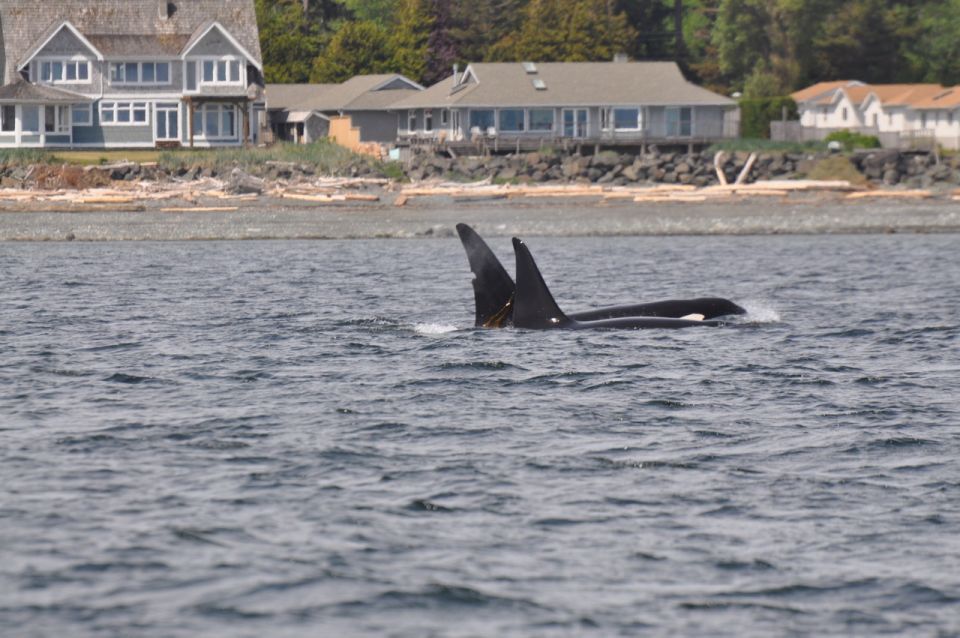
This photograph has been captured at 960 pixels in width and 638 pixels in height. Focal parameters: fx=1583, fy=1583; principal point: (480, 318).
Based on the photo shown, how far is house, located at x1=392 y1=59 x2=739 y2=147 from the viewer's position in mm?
88750

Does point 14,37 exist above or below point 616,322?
above

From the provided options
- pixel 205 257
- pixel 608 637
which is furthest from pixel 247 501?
pixel 205 257

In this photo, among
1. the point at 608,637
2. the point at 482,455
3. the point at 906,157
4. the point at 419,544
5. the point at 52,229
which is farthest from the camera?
the point at 906,157

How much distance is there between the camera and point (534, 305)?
22469mm

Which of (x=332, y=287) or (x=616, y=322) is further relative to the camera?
(x=332, y=287)

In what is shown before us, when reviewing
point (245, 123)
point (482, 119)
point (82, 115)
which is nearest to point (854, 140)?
point (482, 119)

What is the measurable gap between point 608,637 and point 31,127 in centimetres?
7944

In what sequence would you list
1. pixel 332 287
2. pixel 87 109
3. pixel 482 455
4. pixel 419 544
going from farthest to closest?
1. pixel 87 109
2. pixel 332 287
3. pixel 482 455
4. pixel 419 544

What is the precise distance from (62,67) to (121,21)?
4.30m

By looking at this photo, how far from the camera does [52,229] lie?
165 ft

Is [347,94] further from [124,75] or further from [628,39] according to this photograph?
[628,39]

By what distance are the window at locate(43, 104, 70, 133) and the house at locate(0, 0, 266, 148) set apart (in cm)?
5

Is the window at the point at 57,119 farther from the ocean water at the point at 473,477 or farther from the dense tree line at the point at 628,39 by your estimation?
Result: the ocean water at the point at 473,477

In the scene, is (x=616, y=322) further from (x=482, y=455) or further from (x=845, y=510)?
(x=845, y=510)
